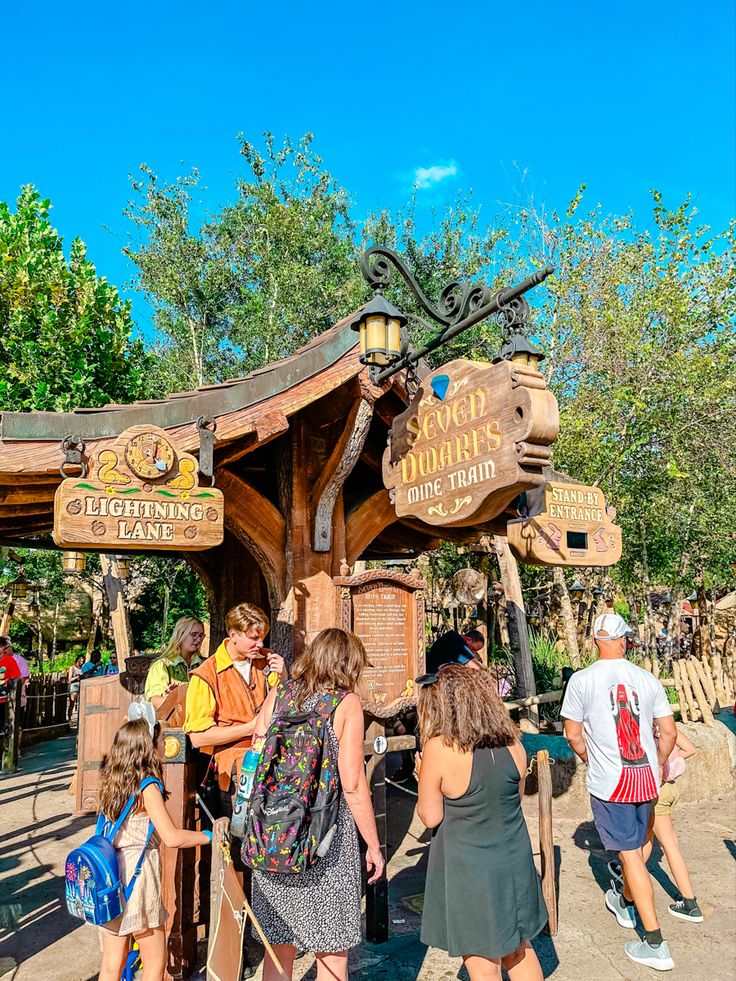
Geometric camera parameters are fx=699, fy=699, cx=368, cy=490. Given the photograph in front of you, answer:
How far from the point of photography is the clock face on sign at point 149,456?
3.99 metres

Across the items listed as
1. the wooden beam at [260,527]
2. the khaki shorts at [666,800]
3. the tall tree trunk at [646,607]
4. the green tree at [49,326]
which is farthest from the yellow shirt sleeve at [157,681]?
the tall tree trunk at [646,607]

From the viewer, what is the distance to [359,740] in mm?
2740

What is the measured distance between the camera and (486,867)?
267cm

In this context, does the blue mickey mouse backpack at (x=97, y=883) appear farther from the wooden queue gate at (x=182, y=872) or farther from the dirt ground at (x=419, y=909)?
the dirt ground at (x=419, y=909)

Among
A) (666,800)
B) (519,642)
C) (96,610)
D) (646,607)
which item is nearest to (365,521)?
(666,800)

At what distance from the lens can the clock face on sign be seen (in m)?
3.99

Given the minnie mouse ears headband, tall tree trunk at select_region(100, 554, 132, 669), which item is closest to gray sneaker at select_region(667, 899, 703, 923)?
the minnie mouse ears headband

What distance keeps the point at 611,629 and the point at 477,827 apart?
67.1 inches

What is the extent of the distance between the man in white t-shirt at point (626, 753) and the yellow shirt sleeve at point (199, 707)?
2049 millimetres

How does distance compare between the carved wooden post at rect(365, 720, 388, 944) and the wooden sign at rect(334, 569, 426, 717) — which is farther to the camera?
the wooden sign at rect(334, 569, 426, 717)

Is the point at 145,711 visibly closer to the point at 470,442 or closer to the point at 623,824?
the point at 470,442

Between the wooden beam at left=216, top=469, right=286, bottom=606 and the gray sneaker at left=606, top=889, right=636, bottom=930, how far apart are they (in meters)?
3.09

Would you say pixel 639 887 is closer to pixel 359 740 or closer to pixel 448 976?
pixel 448 976

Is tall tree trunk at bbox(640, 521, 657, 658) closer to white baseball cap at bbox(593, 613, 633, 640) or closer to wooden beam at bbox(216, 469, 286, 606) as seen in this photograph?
wooden beam at bbox(216, 469, 286, 606)
